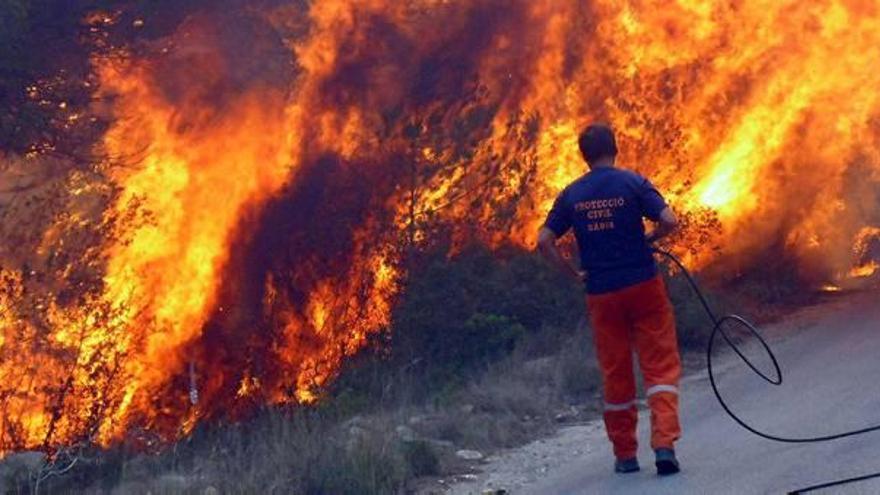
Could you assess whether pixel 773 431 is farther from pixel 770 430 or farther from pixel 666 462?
pixel 666 462

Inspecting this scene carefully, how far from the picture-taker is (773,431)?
27.5 ft

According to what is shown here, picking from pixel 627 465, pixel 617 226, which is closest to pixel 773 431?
pixel 627 465

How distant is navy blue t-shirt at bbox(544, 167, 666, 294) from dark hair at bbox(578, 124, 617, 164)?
0.44ft

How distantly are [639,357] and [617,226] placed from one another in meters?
0.80

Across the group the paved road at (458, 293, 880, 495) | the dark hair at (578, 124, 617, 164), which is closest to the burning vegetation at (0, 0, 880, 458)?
the paved road at (458, 293, 880, 495)

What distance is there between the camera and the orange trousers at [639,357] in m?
7.47

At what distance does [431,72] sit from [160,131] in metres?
3.23

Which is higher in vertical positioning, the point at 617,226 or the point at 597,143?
the point at 597,143

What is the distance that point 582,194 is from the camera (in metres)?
7.66

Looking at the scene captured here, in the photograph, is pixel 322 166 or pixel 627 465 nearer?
pixel 627 465

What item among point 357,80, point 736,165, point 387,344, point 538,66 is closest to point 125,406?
point 387,344

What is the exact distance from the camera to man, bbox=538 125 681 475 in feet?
24.6

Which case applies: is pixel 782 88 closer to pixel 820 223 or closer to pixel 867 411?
pixel 820 223

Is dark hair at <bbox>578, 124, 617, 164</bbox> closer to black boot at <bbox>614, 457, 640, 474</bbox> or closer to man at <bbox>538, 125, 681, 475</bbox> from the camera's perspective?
man at <bbox>538, 125, 681, 475</bbox>
